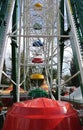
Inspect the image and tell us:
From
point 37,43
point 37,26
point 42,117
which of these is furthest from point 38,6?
point 42,117

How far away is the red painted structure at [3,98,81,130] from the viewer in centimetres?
524

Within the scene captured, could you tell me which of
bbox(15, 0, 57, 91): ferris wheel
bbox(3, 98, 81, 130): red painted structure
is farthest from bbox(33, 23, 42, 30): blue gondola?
bbox(3, 98, 81, 130): red painted structure

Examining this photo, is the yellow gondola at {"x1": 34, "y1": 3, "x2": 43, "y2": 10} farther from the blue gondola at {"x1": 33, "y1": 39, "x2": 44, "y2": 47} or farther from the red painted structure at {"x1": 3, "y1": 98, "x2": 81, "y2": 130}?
the red painted structure at {"x1": 3, "y1": 98, "x2": 81, "y2": 130}

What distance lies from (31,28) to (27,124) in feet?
34.7

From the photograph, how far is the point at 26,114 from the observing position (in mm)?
5355

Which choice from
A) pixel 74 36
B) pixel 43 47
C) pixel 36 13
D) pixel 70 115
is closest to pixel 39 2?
pixel 36 13

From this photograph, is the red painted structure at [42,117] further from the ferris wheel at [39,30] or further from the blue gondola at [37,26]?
the blue gondola at [37,26]

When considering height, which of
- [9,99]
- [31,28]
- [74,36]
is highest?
[31,28]

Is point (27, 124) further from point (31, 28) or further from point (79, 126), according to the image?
point (31, 28)

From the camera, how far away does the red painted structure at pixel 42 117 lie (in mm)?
5238

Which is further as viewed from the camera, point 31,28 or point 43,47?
point 43,47

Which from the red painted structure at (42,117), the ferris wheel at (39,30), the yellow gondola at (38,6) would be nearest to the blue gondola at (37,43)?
the ferris wheel at (39,30)

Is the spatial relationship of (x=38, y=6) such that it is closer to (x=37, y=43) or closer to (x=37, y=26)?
(x=37, y=26)

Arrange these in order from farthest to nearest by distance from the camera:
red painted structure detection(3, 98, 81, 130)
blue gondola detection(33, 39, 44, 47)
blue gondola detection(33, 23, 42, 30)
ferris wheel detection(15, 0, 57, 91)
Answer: blue gondola detection(33, 39, 44, 47) → blue gondola detection(33, 23, 42, 30) → ferris wheel detection(15, 0, 57, 91) → red painted structure detection(3, 98, 81, 130)
